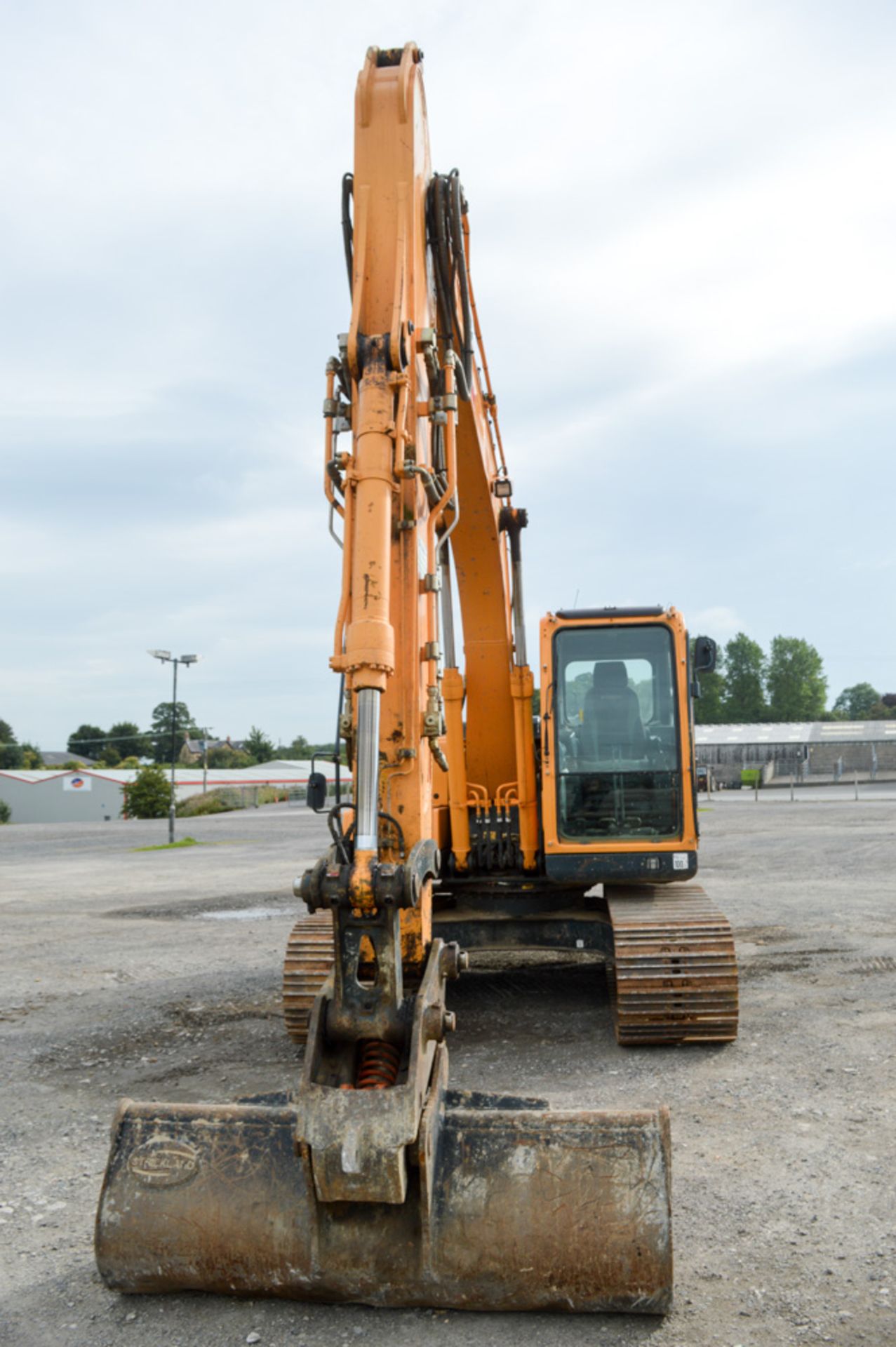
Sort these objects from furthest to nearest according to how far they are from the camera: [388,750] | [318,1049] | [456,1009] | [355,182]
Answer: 1. [456,1009]
2. [355,182]
3. [388,750]
4. [318,1049]

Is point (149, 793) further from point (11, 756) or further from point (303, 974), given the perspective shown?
point (11, 756)

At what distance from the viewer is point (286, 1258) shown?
11.7 feet

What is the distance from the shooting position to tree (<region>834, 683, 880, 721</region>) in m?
116

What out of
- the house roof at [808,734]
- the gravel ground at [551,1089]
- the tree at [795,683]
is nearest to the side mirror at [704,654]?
the gravel ground at [551,1089]

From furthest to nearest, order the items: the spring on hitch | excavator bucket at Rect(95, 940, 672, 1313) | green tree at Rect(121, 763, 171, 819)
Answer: green tree at Rect(121, 763, 171, 819), the spring on hitch, excavator bucket at Rect(95, 940, 672, 1313)

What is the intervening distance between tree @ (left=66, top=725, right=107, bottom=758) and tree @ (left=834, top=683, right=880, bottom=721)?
78.3 meters

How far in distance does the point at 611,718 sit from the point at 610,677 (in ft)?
0.94

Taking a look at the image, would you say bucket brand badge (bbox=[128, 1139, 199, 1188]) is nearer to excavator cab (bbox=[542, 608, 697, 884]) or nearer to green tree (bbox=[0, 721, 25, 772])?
excavator cab (bbox=[542, 608, 697, 884])

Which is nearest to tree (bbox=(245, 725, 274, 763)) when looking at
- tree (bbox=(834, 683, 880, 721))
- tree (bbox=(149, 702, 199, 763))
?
tree (bbox=(149, 702, 199, 763))

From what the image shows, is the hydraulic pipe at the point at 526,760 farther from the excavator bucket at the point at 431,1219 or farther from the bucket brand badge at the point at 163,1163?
the bucket brand badge at the point at 163,1163

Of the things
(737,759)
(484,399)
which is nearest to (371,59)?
(484,399)

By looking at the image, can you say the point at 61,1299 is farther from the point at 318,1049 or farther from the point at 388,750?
the point at 388,750

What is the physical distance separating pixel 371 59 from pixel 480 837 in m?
5.08

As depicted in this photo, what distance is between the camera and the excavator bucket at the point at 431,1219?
347cm
